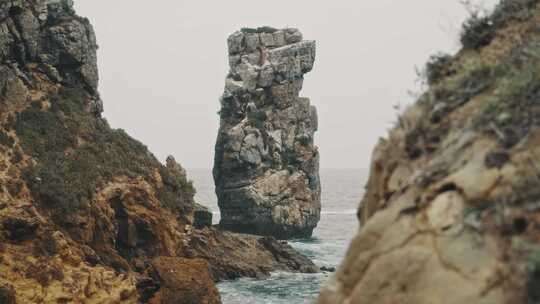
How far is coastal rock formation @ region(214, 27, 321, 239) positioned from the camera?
8881cm

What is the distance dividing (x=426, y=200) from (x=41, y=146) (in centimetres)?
3957

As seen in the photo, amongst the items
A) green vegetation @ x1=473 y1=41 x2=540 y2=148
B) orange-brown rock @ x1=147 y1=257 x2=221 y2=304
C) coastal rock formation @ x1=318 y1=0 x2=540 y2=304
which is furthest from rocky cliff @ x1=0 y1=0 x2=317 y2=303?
green vegetation @ x1=473 y1=41 x2=540 y2=148

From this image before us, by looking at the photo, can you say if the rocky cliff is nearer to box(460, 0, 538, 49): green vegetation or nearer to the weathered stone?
the weathered stone

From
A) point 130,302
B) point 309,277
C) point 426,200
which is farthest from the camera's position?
point 309,277

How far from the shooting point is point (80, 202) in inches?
1574

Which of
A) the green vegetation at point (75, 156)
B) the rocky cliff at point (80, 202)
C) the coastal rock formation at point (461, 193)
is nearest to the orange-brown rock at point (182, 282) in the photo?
the rocky cliff at point (80, 202)

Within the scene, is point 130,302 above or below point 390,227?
below

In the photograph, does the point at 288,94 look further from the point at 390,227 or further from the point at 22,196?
the point at 390,227

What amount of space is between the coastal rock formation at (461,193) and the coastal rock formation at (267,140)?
7932cm

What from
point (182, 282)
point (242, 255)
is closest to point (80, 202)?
point (182, 282)

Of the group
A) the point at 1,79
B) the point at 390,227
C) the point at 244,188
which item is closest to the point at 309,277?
the point at 1,79

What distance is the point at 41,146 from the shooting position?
43719 millimetres

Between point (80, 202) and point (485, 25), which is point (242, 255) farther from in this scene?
point (485, 25)

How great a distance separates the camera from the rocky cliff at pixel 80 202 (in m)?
34.7
